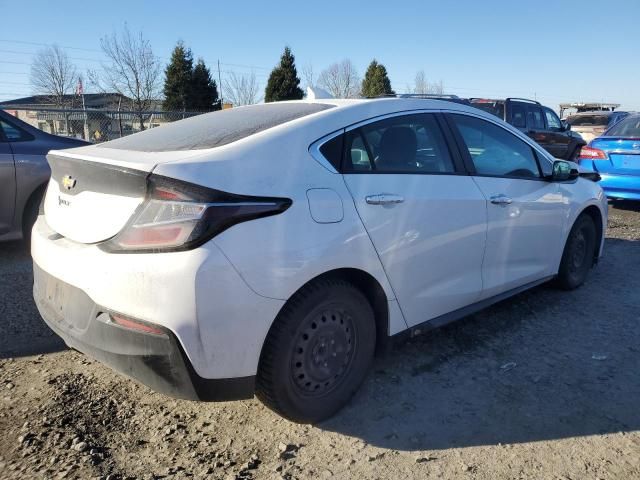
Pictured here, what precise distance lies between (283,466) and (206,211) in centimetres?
118

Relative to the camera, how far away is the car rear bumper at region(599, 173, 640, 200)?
7.52m

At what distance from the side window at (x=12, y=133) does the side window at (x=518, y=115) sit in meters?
9.90

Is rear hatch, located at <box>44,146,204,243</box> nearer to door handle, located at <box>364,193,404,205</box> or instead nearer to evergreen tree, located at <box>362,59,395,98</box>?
door handle, located at <box>364,193,404,205</box>

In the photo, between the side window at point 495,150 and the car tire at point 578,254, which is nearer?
the side window at point 495,150

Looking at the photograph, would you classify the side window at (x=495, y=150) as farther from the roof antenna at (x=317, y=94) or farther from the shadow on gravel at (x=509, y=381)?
the roof antenna at (x=317, y=94)

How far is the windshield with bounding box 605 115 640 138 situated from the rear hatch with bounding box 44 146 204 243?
7.77 m

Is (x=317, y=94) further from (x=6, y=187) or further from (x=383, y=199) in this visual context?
(x=383, y=199)

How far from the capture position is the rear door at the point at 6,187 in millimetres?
5031

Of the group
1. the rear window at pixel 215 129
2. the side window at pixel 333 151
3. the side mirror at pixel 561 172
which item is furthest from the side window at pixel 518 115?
the side window at pixel 333 151

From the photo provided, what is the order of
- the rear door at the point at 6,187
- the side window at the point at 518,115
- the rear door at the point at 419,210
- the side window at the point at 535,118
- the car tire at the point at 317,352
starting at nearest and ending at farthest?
the car tire at the point at 317,352
the rear door at the point at 419,210
the rear door at the point at 6,187
the side window at the point at 518,115
the side window at the point at 535,118

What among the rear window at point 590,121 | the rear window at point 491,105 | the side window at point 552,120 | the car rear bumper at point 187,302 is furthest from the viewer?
the rear window at point 590,121

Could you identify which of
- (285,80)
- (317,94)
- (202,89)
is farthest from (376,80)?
(317,94)

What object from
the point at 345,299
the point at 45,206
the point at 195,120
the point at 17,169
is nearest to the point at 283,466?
the point at 345,299

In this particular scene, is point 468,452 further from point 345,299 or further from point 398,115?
point 398,115
